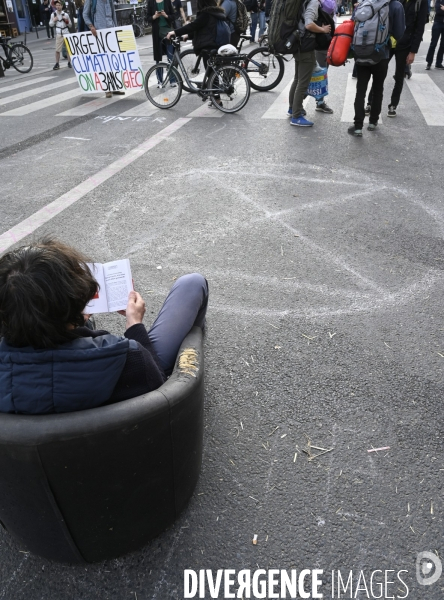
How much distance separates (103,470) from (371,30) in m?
6.55

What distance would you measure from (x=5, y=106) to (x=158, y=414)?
1043 cm

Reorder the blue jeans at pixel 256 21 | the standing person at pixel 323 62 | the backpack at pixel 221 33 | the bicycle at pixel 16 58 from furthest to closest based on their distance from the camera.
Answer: the blue jeans at pixel 256 21, the bicycle at pixel 16 58, the backpack at pixel 221 33, the standing person at pixel 323 62

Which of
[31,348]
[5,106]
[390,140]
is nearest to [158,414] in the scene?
[31,348]

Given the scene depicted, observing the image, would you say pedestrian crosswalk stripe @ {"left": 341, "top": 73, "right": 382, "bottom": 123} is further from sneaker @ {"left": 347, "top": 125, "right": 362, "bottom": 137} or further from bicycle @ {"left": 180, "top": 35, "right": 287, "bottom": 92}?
bicycle @ {"left": 180, "top": 35, "right": 287, "bottom": 92}

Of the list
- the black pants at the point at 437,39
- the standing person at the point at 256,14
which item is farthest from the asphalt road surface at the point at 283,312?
the standing person at the point at 256,14

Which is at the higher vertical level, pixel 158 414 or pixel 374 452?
pixel 158 414

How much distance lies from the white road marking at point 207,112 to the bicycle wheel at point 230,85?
0.11m

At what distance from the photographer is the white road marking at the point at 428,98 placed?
8469 mm

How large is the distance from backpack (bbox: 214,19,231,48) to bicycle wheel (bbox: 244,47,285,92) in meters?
1.86

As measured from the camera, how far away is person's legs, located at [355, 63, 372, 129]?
22.6 ft

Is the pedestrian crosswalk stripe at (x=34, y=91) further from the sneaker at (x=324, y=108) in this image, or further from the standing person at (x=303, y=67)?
the sneaker at (x=324, y=108)

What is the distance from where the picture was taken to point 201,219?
5.04 meters

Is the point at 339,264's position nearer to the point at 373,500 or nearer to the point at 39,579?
the point at 373,500

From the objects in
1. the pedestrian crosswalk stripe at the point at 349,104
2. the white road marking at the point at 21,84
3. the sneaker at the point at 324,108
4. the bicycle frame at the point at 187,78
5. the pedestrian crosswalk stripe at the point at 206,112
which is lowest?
the white road marking at the point at 21,84
